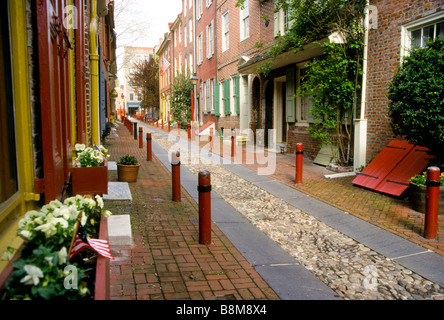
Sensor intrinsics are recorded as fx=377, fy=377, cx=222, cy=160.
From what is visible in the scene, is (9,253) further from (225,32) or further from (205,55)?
(205,55)

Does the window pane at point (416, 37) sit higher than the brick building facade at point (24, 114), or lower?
higher


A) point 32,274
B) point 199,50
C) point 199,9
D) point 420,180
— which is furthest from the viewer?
point 199,50

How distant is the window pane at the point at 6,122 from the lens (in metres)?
2.24

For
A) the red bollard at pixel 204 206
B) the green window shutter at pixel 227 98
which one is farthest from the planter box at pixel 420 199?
the green window shutter at pixel 227 98

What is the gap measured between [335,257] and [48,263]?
3.46 m

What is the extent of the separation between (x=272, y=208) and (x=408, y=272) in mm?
2856

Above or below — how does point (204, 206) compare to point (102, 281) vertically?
below

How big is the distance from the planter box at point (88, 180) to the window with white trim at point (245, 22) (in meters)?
14.1

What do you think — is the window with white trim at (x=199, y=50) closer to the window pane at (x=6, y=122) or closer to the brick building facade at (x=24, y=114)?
the brick building facade at (x=24, y=114)

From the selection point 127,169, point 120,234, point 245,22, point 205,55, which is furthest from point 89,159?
point 205,55

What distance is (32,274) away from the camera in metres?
1.67
